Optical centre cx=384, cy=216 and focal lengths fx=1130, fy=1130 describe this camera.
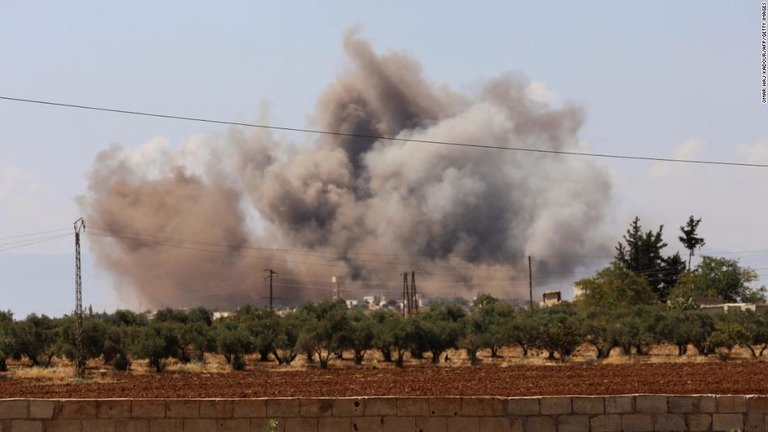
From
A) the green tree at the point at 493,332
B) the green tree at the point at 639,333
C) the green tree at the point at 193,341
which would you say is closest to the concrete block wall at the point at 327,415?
the green tree at the point at 193,341

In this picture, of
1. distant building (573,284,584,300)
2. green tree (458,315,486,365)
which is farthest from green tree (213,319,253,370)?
distant building (573,284,584,300)

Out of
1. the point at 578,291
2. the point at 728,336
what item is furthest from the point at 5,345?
the point at 578,291

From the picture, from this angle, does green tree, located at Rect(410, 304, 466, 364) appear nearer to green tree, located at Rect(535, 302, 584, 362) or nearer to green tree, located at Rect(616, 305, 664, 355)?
green tree, located at Rect(535, 302, 584, 362)

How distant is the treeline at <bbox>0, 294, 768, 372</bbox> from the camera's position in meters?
61.6

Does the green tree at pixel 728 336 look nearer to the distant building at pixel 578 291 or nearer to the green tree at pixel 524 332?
the green tree at pixel 524 332

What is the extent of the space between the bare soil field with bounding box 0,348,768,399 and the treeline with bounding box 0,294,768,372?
172 centimetres

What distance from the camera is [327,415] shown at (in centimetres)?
2191

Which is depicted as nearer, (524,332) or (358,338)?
(358,338)

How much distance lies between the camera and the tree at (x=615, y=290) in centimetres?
10638

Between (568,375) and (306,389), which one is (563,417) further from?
(568,375)

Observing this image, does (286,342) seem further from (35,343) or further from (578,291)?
(578,291)

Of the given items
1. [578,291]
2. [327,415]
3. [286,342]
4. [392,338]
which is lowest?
[327,415]

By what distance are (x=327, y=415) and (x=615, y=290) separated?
88.3 m

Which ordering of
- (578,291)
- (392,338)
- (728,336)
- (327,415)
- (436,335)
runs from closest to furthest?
(327,415), (392,338), (436,335), (728,336), (578,291)
